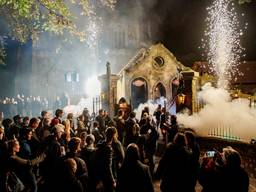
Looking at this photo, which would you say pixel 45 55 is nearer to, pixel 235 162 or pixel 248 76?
pixel 248 76

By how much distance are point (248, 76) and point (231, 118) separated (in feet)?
75.4

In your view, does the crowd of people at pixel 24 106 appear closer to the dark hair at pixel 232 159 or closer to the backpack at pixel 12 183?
the backpack at pixel 12 183

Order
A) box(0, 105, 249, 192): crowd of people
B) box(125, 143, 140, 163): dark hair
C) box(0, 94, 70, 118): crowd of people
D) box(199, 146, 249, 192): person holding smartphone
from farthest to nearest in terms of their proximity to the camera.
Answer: box(0, 94, 70, 118): crowd of people
box(125, 143, 140, 163): dark hair
box(0, 105, 249, 192): crowd of people
box(199, 146, 249, 192): person holding smartphone

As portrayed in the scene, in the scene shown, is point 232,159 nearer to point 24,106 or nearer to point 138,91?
point 24,106

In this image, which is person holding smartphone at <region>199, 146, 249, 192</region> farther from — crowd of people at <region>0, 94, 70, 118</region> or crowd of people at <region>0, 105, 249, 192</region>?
crowd of people at <region>0, 94, 70, 118</region>

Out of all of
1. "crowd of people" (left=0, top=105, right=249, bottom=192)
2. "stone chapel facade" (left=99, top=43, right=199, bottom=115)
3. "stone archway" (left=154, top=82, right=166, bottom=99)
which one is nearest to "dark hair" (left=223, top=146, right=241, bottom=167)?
"crowd of people" (left=0, top=105, right=249, bottom=192)

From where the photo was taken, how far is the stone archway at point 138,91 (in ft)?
110

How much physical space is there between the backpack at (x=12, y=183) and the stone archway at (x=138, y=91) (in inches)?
1075

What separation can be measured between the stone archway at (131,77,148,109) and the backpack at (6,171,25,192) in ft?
89.6

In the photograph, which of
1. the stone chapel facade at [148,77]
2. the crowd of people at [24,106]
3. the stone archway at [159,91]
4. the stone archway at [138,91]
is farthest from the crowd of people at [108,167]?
the stone archway at [159,91]

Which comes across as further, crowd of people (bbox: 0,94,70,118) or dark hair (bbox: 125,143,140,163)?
crowd of people (bbox: 0,94,70,118)

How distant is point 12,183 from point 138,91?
28189 mm

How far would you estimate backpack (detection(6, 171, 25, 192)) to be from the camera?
6023 millimetres

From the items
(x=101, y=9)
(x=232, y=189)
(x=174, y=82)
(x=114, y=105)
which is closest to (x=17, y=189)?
(x=232, y=189)
